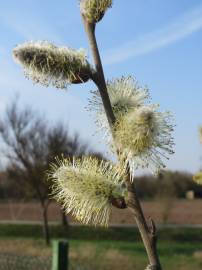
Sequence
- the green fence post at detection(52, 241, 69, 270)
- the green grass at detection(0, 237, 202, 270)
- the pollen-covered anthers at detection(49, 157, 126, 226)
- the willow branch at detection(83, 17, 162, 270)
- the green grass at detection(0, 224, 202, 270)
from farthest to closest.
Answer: the green grass at detection(0, 224, 202, 270) < the green grass at detection(0, 237, 202, 270) < the green fence post at detection(52, 241, 69, 270) < the pollen-covered anthers at detection(49, 157, 126, 226) < the willow branch at detection(83, 17, 162, 270)

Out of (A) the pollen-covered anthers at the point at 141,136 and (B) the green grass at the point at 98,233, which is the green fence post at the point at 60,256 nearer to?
(A) the pollen-covered anthers at the point at 141,136

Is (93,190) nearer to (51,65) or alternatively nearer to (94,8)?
(51,65)

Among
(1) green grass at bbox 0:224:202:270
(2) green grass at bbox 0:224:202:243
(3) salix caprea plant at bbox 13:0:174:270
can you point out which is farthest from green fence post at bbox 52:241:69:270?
(2) green grass at bbox 0:224:202:243

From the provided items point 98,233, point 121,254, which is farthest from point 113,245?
point 98,233

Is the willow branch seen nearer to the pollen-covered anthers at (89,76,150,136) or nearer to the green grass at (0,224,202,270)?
the pollen-covered anthers at (89,76,150,136)

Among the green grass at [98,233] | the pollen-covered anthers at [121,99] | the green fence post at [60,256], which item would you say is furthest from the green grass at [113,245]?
the pollen-covered anthers at [121,99]

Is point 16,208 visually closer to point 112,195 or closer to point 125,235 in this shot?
point 125,235
